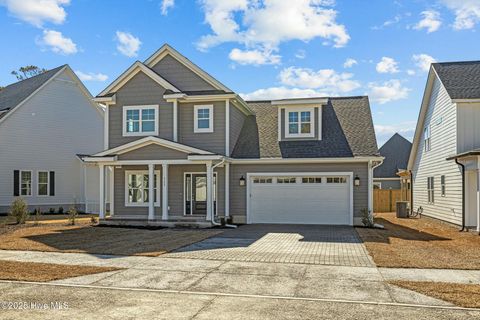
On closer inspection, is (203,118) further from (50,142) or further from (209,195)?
(50,142)

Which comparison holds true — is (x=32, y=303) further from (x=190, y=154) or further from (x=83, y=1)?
(x=190, y=154)

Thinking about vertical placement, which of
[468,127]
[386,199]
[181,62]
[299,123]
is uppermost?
[181,62]

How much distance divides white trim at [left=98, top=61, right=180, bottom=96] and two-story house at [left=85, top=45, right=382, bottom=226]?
1.7 inches

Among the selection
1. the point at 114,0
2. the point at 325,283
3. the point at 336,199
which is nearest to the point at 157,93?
the point at 114,0

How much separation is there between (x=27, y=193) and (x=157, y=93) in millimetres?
10720

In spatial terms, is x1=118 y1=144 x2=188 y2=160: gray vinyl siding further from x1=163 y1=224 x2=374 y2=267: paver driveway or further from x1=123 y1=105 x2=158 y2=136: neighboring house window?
x1=163 y1=224 x2=374 y2=267: paver driveway

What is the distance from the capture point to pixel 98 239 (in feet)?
45.5

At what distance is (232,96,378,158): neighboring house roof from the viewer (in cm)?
1883

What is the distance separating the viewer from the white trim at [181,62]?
63.2ft

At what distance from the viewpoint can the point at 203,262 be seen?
32.6ft

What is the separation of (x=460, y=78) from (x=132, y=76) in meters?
14.0

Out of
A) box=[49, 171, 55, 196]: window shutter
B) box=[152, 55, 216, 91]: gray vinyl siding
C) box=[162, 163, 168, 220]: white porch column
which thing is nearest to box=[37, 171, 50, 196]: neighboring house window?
box=[49, 171, 55, 196]: window shutter

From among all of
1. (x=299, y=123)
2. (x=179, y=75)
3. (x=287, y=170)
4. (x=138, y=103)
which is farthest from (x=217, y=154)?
(x=138, y=103)

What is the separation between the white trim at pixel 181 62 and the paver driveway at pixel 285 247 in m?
6.46
